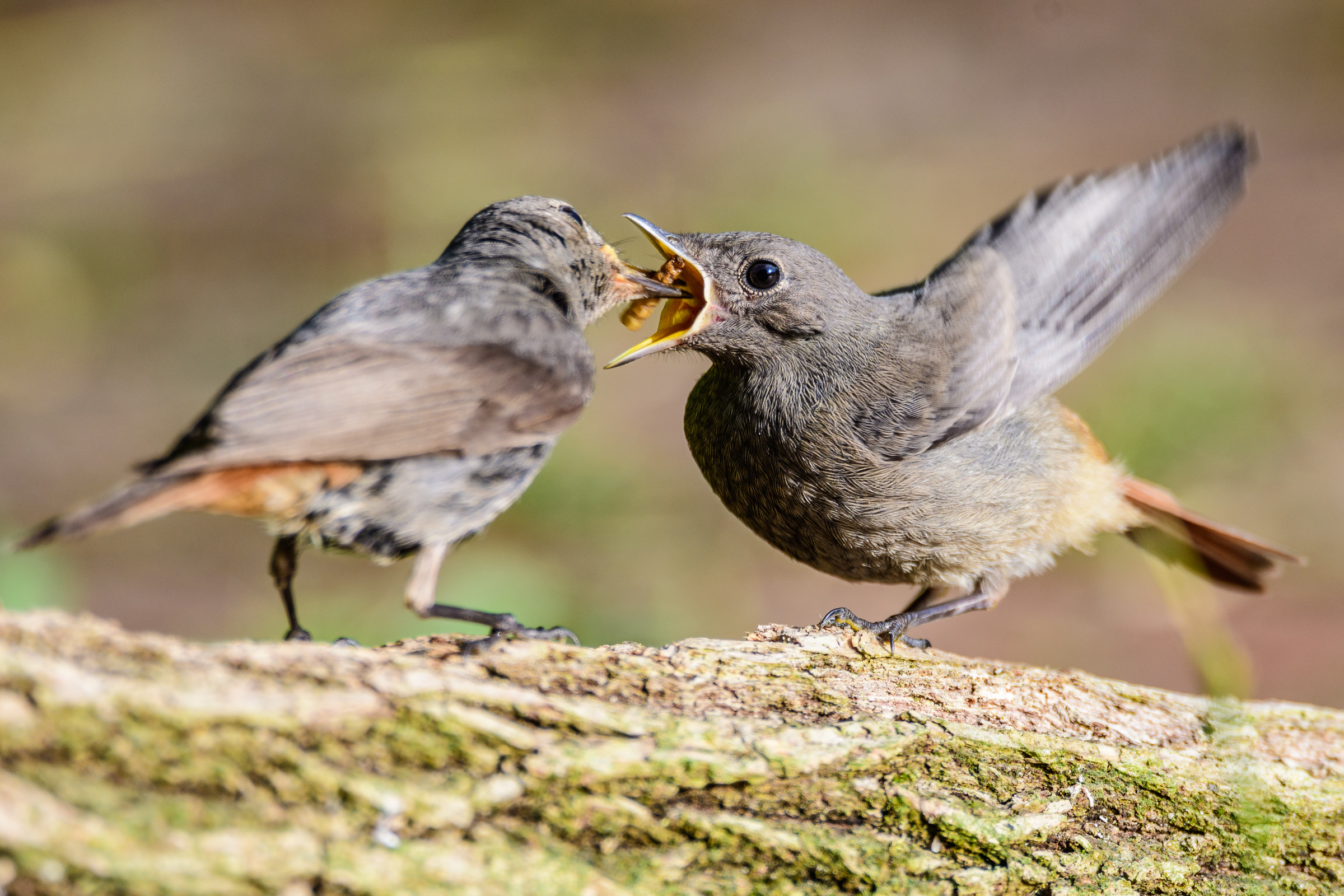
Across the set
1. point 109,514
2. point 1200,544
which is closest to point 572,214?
point 109,514

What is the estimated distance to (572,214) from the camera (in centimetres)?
412

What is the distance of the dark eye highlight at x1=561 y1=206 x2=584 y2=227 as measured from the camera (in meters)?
4.11

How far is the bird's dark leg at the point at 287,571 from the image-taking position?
3496 millimetres

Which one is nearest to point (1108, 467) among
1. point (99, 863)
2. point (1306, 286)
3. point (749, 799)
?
point (749, 799)

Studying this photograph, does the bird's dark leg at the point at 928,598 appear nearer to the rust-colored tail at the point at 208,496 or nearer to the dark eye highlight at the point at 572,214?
the dark eye highlight at the point at 572,214

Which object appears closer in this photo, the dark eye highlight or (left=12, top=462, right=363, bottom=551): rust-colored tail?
(left=12, top=462, right=363, bottom=551): rust-colored tail

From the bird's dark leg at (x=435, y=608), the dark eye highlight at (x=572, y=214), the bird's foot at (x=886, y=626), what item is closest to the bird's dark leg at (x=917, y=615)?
the bird's foot at (x=886, y=626)

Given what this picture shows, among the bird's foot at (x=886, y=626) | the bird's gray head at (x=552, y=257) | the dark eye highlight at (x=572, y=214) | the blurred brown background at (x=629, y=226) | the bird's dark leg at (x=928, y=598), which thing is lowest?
the bird's foot at (x=886, y=626)

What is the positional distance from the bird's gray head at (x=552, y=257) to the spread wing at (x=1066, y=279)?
3.55ft

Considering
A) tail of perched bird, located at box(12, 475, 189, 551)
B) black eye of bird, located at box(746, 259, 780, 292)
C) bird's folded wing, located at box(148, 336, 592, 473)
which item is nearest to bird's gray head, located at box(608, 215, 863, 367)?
black eye of bird, located at box(746, 259, 780, 292)

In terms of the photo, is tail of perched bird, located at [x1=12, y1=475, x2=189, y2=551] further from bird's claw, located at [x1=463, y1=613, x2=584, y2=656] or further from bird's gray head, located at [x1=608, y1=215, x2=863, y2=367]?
bird's gray head, located at [x1=608, y1=215, x2=863, y2=367]

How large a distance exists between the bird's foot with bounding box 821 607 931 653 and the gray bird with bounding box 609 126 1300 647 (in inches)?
1.0

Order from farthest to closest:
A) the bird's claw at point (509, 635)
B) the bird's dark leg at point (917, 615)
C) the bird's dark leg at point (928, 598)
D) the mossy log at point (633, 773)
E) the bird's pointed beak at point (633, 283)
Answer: the bird's dark leg at point (928, 598) < the bird's pointed beak at point (633, 283) < the bird's dark leg at point (917, 615) < the bird's claw at point (509, 635) < the mossy log at point (633, 773)

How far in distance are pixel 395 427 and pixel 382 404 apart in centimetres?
7
